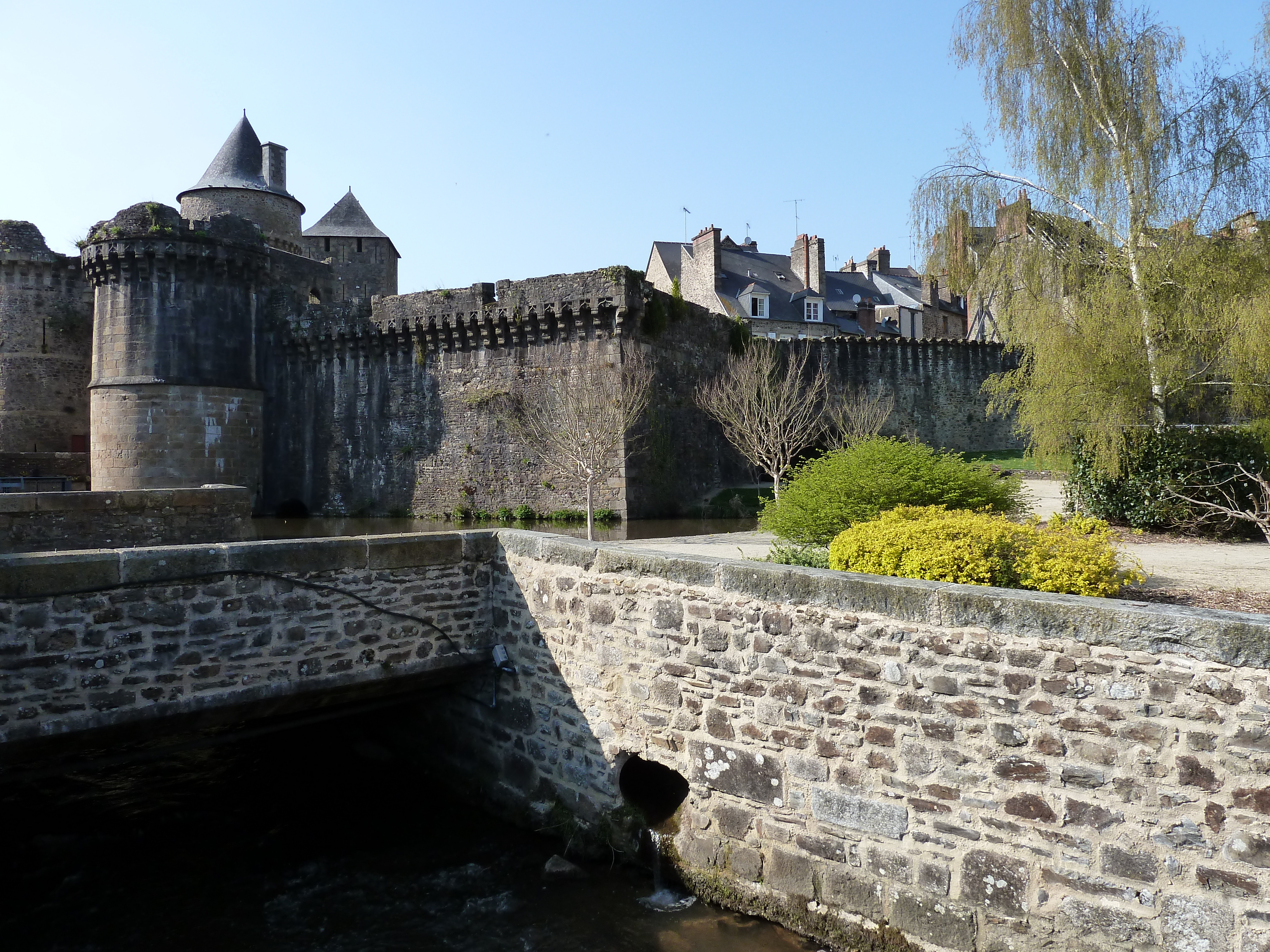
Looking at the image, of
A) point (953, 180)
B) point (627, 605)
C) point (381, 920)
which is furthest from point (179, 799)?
point (953, 180)

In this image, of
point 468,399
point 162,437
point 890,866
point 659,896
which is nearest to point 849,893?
point 890,866

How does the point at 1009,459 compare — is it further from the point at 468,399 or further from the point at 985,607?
Answer: the point at 985,607

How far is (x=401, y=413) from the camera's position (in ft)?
75.3

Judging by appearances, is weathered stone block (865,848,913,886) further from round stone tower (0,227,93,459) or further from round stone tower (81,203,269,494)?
round stone tower (0,227,93,459)

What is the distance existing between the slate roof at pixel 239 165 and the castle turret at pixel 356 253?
297 centimetres

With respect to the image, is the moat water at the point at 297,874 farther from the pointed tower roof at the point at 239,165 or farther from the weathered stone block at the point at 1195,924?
the pointed tower roof at the point at 239,165

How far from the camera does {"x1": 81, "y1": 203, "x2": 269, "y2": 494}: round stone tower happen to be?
72.4 feet

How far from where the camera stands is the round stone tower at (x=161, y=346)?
22062 mm

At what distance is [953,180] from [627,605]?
32.1 ft

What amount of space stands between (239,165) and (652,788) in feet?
96.5

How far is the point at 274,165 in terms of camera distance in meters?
30.7

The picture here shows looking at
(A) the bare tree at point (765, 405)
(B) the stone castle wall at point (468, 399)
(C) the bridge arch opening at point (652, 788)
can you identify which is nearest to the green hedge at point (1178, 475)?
(A) the bare tree at point (765, 405)

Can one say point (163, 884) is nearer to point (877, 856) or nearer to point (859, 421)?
point (877, 856)

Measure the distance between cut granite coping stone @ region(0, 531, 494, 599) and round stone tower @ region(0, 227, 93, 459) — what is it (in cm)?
2449
